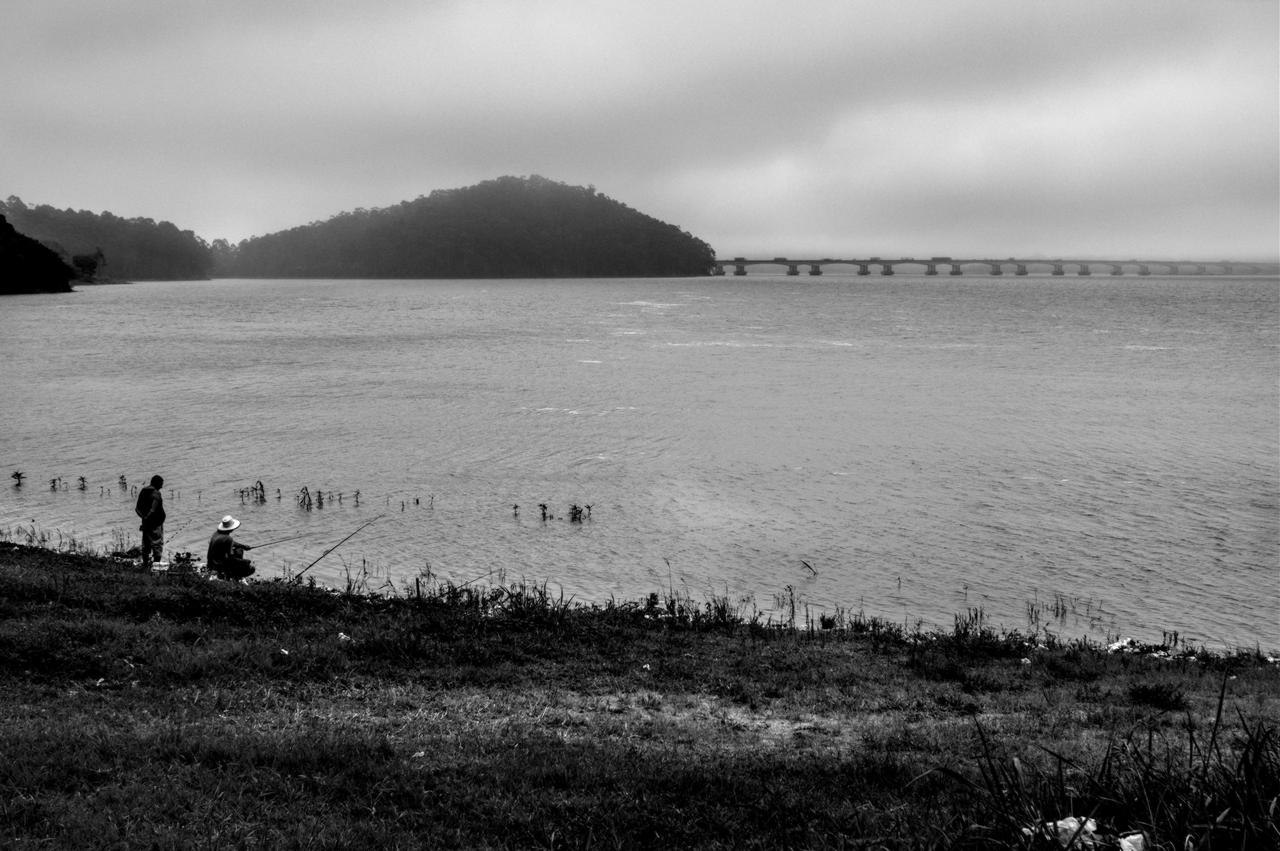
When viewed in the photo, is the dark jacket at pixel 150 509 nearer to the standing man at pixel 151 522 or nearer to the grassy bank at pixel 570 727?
the standing man at pixel 151 522

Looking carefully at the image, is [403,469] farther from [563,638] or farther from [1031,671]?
[1031,671]

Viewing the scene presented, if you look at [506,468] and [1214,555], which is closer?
[1214,555]

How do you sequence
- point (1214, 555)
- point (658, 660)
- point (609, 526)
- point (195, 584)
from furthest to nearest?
point (609, 526)
point (1214, 555)
point (195, 584)
point (658, 660)

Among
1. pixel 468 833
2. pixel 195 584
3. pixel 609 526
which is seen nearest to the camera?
pixel 468 833

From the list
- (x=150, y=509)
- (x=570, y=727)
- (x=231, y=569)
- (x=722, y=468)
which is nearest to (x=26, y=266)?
(x=722, y=468)

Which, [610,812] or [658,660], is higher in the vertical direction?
[610,812]

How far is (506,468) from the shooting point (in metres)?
31.1

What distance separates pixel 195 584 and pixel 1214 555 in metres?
20.2

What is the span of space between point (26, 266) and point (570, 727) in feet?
624

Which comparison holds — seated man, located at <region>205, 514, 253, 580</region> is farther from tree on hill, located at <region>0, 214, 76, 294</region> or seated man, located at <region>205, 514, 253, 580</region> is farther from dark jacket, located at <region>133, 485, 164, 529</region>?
tree on hill, located at <region>0, 214, 76, 294</region>

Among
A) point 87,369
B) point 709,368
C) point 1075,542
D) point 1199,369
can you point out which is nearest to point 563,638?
point 1075,542

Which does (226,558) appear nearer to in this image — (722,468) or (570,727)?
(570,727)

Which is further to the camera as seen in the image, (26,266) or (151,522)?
(26,266)

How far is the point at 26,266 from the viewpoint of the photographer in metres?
168
